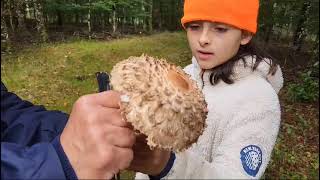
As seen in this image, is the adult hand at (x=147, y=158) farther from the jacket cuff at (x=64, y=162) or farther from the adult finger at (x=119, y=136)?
the jacket cuff at (x=64, y=162)

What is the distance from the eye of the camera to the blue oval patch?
182cm

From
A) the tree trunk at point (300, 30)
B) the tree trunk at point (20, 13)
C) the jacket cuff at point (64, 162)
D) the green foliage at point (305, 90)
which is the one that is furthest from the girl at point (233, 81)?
the green foliage at point (305, 90)

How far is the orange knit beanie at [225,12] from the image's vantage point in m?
2.31

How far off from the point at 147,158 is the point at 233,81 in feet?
4.10

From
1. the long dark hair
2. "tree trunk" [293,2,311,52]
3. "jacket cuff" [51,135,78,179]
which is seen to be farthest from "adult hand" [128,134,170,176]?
"tree trunk" [293,2,311,52]

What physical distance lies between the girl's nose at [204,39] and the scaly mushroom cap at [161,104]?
3.16 feet

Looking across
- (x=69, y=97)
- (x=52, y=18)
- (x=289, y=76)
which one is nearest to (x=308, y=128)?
(x=289, y=76)

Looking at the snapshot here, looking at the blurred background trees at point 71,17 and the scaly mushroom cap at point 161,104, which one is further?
the blurred background trees at point 71,17

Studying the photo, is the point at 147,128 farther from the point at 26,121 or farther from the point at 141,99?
the point at 26,121

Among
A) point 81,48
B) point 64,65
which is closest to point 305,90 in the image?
point 64,65

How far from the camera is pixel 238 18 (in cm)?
237

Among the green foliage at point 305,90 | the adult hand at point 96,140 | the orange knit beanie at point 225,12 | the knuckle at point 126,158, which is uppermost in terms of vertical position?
the orange knit beanie at point 225,12

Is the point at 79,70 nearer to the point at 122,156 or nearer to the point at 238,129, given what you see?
the point at 238,129

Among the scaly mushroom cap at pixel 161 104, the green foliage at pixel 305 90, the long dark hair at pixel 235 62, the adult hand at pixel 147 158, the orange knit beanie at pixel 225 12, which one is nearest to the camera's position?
the scaly mushroom cap at pixel 161 104
